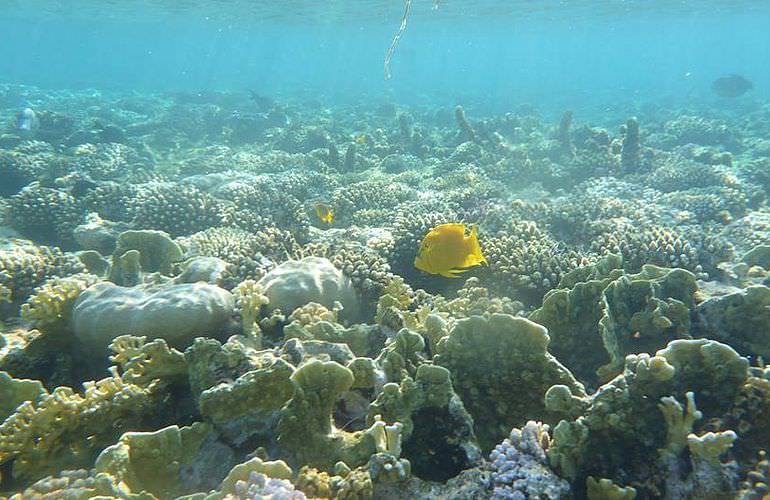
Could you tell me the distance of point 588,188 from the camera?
44.5ft

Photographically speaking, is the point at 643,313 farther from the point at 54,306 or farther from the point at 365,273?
the point at 54,306

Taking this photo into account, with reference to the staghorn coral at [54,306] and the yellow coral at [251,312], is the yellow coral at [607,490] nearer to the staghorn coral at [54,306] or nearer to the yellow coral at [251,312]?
the yellow coral at [251,312]

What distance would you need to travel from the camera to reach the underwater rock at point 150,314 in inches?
163

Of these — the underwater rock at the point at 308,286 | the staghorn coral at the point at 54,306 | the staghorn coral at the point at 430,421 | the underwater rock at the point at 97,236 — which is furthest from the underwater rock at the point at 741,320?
the underwater rock at the point at 97,236

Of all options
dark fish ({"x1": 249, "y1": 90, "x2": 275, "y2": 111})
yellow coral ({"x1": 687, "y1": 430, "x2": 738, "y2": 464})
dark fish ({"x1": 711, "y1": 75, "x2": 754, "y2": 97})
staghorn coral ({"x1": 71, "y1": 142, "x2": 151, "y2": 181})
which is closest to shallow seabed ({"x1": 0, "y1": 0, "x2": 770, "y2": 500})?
yellow coral ({"x1": 687, "y1": 430, "x2": 738, "y2": 464})

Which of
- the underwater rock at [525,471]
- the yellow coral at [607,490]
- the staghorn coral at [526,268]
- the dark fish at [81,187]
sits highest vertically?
the dark fish at [81,187]

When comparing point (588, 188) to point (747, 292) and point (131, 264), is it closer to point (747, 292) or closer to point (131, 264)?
point (747, 292)

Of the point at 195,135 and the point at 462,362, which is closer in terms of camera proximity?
the point at 462,362

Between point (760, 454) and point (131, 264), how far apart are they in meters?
6.34

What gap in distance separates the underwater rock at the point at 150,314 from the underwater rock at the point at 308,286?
682 millimetres

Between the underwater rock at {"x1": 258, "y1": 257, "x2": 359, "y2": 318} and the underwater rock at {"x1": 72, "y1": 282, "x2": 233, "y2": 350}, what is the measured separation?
0.68 metres

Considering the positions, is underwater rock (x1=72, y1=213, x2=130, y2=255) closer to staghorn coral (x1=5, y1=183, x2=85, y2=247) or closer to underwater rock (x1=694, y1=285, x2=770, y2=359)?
staghorn coral (x1=5, y1=183, x2=85, y2=247)

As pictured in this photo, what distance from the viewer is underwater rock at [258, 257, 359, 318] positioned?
16.5 ft

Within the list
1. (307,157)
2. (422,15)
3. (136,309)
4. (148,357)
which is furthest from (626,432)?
(422,15)
